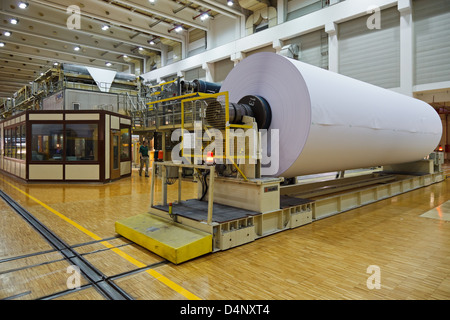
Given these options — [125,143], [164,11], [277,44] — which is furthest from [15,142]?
[277,44]

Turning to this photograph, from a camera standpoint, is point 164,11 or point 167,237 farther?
point 164,11

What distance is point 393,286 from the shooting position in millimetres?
2854

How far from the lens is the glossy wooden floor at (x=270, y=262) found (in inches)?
109

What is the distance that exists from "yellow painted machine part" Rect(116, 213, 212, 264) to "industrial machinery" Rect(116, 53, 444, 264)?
0.04 feet

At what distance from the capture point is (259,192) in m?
4.34

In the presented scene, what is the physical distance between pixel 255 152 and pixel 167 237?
1755mm

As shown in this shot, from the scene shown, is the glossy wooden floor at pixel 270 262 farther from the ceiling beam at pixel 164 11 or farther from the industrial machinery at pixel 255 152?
the ceiling beam at pixel 164 11

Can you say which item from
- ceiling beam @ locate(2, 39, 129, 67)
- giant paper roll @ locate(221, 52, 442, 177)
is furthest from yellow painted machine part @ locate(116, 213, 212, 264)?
ceiling beam @ locate(2, 39, 129, 67)

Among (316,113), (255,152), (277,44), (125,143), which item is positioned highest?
(277,44)

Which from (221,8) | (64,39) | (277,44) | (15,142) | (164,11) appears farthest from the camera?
(64,39)

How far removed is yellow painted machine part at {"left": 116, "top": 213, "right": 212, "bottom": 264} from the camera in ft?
11.3

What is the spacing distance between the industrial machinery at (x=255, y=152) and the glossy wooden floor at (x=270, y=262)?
0.80 ft

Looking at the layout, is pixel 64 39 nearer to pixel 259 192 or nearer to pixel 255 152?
pixel 255 152

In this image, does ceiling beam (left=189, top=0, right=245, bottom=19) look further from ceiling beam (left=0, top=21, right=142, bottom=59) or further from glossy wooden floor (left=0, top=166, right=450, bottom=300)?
glossy wooden floor (left=0, top=166, right=450, bottom=300)
